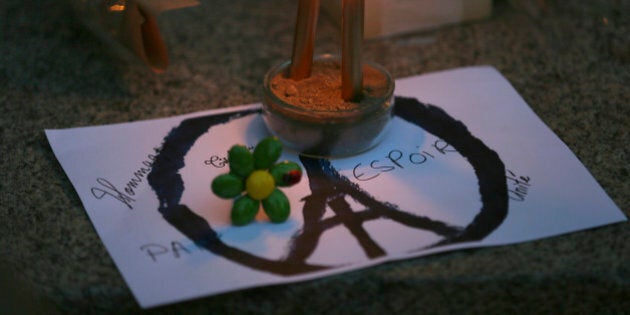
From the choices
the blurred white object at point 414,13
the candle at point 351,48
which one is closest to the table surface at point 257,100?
the blurred white object at point 414,13

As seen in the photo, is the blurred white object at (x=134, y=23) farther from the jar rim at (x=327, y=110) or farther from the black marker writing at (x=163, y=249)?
the black marker writing at (x=163, y=249)

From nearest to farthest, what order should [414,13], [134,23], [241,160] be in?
[241,160]
[134,23]
[414,13]

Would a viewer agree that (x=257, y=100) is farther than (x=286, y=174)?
Yes

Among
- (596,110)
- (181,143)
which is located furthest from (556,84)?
(181,143)

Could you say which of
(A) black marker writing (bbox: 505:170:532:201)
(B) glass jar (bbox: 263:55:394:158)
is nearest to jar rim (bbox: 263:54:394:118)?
(B) glass jar (bbox: 263:55:394:158)

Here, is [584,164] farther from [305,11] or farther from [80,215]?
[80,215]

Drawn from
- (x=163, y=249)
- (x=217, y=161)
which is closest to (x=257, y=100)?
(x=217, y=161)

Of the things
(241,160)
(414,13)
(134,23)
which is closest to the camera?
(241,160)

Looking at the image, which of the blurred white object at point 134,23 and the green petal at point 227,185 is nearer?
the green petal at point 227,185

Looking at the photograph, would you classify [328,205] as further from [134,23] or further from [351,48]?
[134,23]
